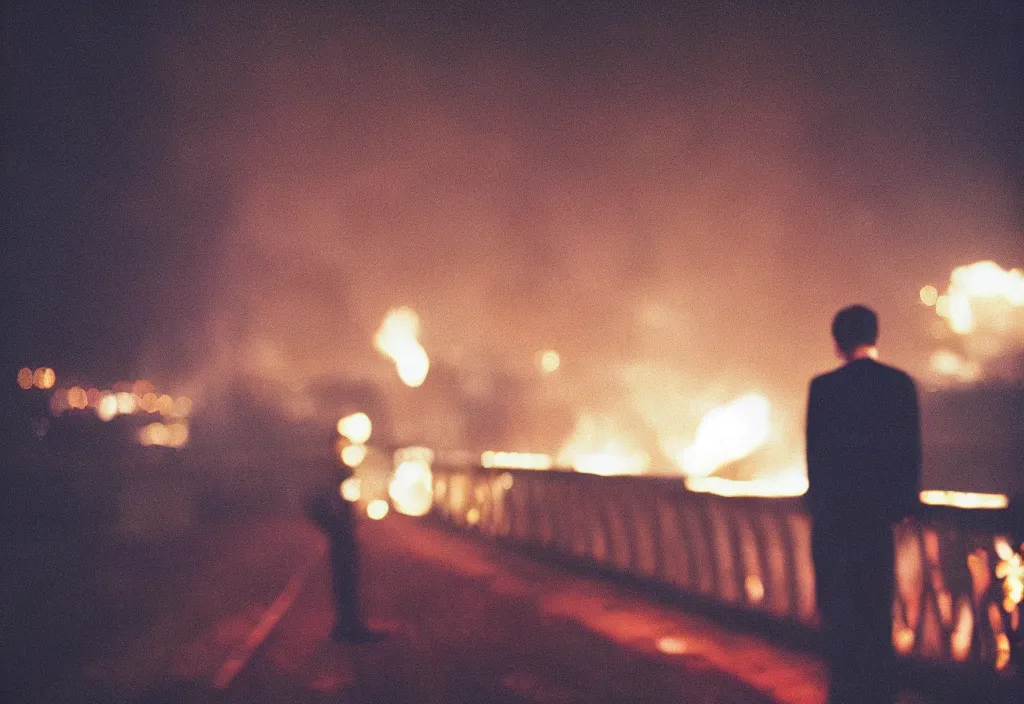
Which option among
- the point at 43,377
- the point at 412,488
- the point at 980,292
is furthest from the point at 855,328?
the point at 43,377

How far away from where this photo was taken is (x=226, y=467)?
71.5 ft

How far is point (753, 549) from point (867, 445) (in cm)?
337

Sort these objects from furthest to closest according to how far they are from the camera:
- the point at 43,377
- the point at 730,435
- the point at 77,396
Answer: the point at 77,396
the point at 43,377
the point at 730,435

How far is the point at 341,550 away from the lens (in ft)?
24.1

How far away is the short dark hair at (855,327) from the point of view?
4.32 m

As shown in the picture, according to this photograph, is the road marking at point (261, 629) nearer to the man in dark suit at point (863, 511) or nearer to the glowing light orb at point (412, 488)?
the man in dark suit at point (863, 511)

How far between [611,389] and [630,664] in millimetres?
37825

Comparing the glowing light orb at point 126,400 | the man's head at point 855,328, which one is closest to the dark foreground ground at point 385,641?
the man's head at point 855,328

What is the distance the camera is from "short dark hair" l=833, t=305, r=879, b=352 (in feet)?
14.2

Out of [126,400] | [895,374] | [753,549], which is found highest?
[126,400]

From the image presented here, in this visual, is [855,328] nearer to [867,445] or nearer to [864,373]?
[864,373]

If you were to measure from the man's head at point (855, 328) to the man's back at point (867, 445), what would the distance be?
0.34 ft

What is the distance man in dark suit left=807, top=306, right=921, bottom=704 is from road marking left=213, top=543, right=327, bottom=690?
420 cm

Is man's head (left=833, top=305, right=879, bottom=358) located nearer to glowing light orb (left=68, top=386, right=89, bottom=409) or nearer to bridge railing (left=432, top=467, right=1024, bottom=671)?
bridge railing (left=432, top=467, right=1024, bottom=671)
